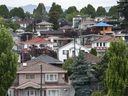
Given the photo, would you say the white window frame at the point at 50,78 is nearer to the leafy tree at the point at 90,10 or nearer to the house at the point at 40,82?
the house at the point at 40,82

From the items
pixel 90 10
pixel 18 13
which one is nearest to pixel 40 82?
pixel 90 10

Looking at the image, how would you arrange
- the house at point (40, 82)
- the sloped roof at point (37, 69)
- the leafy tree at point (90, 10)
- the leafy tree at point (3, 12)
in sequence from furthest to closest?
1. the leafy tree at point (90, 10)
2. the leafy tree at point (3, 12)
3. the sloped roof at point (37, 69)
4. the house at point (40, 82)

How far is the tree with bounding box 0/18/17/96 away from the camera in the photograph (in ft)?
123

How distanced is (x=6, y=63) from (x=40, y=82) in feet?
20.9

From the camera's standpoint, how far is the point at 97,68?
43.5 metres

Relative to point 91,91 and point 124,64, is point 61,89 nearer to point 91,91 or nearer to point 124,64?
point 91,91

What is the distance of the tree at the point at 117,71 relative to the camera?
33.8 meters

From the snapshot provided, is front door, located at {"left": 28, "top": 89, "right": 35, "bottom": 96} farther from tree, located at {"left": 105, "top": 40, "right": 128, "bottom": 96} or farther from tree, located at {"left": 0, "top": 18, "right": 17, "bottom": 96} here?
tree, located at {"left": 105, "top": 40, "right": 128, "bottom": 96}

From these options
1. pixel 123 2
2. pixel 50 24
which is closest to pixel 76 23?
pixel 50 24

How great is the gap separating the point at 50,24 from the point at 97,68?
245ft

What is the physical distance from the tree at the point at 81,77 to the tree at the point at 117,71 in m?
7.82

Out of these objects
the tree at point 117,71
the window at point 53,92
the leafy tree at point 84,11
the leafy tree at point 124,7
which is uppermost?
the leafy tree at point 124,7

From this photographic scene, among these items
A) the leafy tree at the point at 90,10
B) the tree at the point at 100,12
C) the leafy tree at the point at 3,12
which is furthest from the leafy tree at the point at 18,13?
the tree at the point at 100,12

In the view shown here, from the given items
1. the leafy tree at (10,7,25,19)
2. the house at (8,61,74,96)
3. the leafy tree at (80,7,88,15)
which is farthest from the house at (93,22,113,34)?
the leafy tree at (10,7,25,19)
